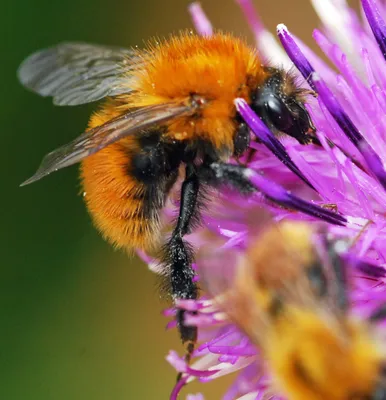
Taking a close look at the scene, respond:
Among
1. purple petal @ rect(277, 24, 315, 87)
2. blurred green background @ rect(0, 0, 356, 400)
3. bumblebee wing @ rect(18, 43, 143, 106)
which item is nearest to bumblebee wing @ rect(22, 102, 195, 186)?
bumblebee wing @ rect(18, 43, 143, 106)

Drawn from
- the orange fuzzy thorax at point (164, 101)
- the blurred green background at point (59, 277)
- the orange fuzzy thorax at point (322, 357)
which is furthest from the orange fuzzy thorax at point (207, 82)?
the blurred green background at point (59, 277)

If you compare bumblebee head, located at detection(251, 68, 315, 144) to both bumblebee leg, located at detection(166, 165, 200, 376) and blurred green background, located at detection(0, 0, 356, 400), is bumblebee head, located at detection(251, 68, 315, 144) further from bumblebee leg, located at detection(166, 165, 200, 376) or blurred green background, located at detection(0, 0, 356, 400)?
blurred green background, located at detection(0, 0, 356, 400)

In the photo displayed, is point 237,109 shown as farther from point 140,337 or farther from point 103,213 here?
point 140,337

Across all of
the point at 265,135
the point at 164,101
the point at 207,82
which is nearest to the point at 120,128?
the point at 164,101

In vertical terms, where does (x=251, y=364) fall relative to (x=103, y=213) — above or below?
below

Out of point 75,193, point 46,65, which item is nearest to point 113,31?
point 75,193

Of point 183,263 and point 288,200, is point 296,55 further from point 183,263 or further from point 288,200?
point 183,263
